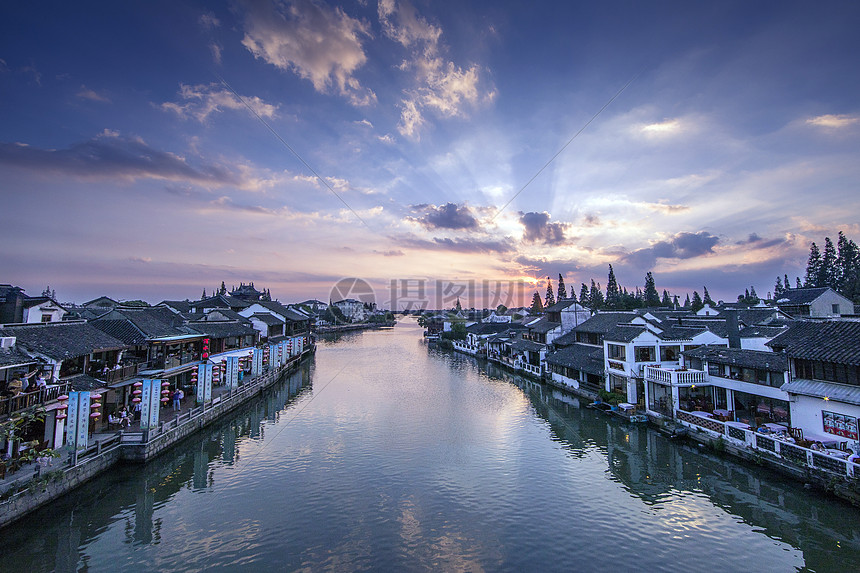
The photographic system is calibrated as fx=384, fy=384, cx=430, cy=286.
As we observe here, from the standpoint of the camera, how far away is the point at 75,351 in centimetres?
1933

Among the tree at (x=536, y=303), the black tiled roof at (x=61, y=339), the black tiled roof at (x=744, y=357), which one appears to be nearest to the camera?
the black tiled roof at (x=61, y=339)

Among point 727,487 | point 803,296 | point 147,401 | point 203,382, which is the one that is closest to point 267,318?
point 203,382

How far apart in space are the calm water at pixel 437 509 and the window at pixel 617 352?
648 cm

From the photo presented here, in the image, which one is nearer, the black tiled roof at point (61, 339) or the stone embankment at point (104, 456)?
the stone embankment at point (104, 456)

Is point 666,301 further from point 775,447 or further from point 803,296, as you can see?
point 775,447

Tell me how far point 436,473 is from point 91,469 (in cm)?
1552

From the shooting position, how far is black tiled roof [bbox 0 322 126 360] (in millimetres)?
17875

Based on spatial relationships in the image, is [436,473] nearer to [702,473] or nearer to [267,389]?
[702,473]

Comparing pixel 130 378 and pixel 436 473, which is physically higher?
pixel 130 378

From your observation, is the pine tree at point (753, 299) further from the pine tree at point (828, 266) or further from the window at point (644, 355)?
the window at point (644, 355)

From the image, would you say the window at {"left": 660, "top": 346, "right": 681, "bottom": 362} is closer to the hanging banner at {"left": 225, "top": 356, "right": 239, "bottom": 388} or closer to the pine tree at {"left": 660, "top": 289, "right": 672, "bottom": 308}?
the hanging banner at {"left": 225, "top": 356, "right": 239, "bottom": 388}

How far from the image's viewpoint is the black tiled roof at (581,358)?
34.5 meters

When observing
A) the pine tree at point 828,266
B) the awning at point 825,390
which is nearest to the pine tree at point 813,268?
the pine tree at point 828,266

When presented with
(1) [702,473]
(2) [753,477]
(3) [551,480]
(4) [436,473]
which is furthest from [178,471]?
(2) [753,477]
